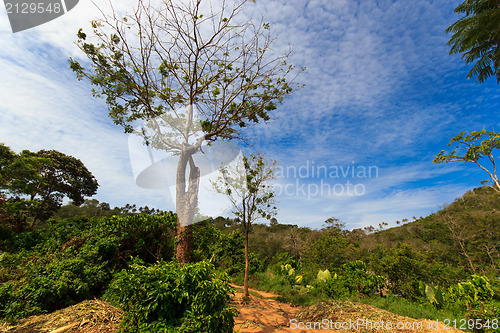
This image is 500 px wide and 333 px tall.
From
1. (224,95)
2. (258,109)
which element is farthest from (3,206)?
(258,109)

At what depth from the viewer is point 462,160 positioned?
11305mm

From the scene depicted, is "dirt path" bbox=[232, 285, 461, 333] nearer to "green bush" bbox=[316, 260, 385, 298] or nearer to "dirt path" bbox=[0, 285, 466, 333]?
"dirt path" bbox=[0, 285, 466, 333]

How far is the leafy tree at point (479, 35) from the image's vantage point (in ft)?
29.8

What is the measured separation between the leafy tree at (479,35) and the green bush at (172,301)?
14.5 metres

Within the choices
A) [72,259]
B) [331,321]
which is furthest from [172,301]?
[331,321]

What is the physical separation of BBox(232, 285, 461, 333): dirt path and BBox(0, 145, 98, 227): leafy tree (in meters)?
13.4

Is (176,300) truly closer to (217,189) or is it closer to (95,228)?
(95,228)

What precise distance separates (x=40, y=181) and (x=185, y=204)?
1458 centimetres

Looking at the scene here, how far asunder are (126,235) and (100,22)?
22.1 ft

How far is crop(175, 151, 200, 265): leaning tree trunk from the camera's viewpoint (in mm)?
6168

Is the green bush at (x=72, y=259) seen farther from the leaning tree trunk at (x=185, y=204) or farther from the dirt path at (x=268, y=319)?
the leaning tree trunk at (x=185, y=204)

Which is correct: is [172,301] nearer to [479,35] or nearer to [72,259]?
[72,259]

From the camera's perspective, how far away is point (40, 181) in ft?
46.6

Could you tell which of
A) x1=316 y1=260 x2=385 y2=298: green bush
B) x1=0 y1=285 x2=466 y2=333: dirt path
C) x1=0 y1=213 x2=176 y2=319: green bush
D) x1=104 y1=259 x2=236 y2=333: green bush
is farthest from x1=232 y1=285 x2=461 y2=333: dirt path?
→ x1=0 y1=213 x2=176 y2=319: green bush
